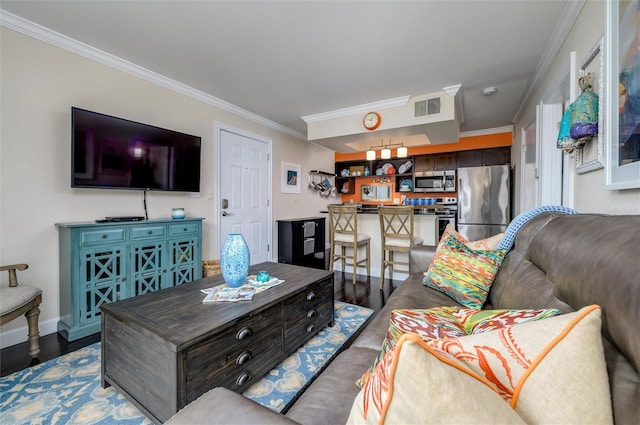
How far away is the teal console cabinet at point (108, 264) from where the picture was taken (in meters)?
2.05

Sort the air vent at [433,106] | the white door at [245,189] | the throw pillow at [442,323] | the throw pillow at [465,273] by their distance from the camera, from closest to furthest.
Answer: the throw pillow at [442,323] < the throw pillow at [465,273] < the air vent at [433,106] < the white door at [245,189]

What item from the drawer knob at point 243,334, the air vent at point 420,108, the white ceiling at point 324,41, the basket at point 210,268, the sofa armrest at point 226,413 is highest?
the white ceiling at point 324,41

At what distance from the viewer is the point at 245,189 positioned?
4.04 m

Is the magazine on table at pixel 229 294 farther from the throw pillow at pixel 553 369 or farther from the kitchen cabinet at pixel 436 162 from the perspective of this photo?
the kitchen cabinet at pixel 436 162

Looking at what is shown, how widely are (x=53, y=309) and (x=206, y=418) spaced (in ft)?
8.69

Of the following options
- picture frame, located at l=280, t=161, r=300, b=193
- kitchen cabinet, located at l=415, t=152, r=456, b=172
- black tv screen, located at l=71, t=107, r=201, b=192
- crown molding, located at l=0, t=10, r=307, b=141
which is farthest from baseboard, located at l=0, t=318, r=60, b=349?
kitchen cabinet, located at l=415, t=152, r=456, b=172

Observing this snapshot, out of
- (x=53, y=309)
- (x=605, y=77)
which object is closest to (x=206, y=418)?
(x=605, y=77)

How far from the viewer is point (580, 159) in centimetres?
180

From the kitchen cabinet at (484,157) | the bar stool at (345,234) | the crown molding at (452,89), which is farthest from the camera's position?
the kitchen cabinet at (484,157)

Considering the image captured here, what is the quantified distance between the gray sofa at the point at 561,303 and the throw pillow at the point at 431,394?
0.26 meters

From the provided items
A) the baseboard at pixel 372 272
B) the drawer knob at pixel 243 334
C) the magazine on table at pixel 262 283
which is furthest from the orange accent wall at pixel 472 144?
the drawer knob at pixel 243 334

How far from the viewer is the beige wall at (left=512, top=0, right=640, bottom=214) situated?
1.27 meters

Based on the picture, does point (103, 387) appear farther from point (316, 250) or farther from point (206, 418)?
point (316, 250)

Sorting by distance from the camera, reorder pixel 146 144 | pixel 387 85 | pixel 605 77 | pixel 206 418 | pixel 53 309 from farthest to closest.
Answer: pixel 387 85, pixel 146 144, pixel 53 309, pixel 605 77, pixel 206 418
